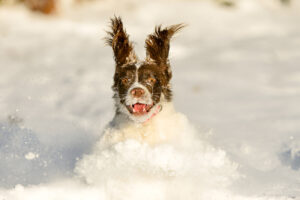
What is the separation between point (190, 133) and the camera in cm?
555

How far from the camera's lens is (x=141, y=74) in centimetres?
513

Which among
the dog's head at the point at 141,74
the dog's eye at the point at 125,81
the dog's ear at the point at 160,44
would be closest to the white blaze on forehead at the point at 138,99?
the dog's head at the point at 141,74

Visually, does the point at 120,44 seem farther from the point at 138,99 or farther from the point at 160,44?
the point at 138,99

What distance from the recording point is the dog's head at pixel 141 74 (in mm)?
4945

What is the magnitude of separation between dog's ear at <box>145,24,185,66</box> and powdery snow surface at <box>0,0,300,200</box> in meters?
0.85

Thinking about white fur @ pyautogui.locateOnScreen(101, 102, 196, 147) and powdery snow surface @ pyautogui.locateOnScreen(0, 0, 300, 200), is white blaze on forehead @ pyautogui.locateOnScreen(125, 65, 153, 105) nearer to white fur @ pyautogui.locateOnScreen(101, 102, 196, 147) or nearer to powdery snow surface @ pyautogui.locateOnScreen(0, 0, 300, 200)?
white fur @ pyautogui.locateOnScreen(101, 102, 196, 147)

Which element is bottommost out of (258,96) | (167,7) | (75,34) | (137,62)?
(137,62)

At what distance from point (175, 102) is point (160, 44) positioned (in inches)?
154

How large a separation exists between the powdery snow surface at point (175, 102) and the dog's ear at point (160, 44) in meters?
0.85

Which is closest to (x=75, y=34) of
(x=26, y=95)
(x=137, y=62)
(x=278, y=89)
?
(x=26, y=95)

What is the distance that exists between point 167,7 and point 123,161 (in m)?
12.1

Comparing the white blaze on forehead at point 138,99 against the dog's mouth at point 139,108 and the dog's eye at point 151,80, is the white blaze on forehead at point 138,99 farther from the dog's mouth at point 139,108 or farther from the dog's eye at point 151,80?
the dog's eye at point 151,80

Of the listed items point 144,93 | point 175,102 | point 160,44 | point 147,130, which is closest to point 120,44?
point 160,44

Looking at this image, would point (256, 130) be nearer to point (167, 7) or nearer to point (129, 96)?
point (129, 96)
